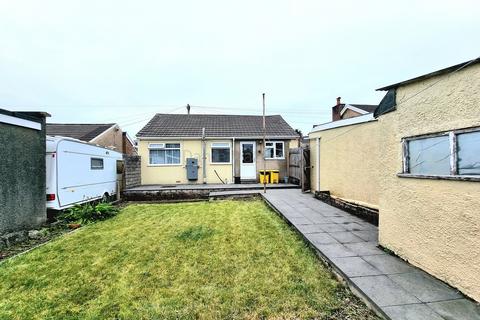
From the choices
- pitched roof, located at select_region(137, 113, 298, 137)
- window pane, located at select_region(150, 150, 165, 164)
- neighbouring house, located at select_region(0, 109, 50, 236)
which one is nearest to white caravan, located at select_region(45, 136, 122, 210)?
neighbouring house, located at select_region(0, 109, 50, 236)

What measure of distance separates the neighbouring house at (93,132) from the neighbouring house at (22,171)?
9.24 m

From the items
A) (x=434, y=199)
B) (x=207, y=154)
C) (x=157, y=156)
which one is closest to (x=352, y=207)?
(x=434, y=199)

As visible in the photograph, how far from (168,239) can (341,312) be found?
381 cm

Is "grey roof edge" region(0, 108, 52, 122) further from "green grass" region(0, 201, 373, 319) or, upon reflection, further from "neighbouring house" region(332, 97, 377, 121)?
"neighbouring house" region(332, 97, 377, 121)

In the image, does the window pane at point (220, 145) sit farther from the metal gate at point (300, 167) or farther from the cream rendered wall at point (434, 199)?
the cream rendered wall at point (434, 199)

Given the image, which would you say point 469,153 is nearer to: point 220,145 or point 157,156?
point 220,145

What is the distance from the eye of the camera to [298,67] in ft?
50.5

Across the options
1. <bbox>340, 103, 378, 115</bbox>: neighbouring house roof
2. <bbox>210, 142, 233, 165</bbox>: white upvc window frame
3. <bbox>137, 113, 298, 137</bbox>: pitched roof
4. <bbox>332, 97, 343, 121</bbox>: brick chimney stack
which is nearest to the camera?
<bbox>210, 142, 233, 165</bbox>: white upvc window frame

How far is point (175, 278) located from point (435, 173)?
389 cm

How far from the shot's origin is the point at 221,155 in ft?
47.3

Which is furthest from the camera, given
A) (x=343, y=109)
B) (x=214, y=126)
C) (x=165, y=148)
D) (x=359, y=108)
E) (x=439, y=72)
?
(x=343, y=109)

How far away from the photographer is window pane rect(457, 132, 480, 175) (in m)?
2.61

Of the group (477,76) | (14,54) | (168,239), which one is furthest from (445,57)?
(14,54)

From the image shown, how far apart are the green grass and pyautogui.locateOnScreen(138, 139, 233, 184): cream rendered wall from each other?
8149 mm
